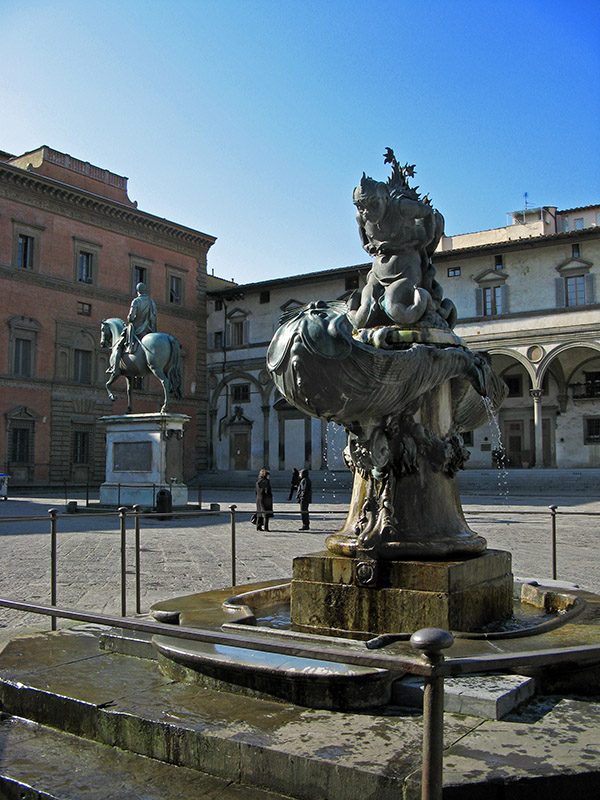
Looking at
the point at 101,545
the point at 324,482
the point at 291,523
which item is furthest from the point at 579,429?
the point at 101,545

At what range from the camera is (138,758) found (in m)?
2.98

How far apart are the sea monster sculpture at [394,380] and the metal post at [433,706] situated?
1984 mm

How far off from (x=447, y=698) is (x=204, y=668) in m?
1.10

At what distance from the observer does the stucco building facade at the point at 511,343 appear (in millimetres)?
34062

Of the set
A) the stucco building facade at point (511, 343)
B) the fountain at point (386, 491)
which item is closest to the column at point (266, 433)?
the stucco building facade at point (511, 343)

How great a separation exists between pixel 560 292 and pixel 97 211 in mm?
A: 22855

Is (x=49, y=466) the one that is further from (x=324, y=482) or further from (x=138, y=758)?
(x=138, y=758)

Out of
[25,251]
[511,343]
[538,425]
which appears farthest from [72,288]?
[538,425]

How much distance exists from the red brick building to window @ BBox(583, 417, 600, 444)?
2073 centimetres

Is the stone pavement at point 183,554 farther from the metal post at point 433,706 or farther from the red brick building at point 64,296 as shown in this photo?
the red brick building at point 64,296

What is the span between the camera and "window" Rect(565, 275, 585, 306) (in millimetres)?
33906

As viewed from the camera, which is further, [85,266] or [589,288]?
[85,266]

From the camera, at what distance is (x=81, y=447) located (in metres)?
35.9

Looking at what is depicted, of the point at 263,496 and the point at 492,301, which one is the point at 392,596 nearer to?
the point at 263,496
